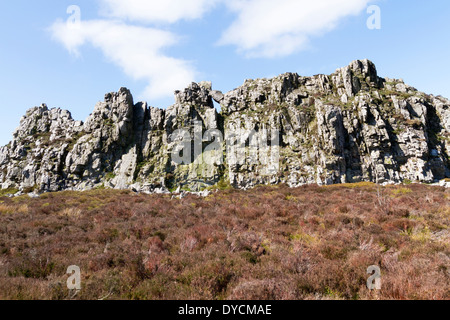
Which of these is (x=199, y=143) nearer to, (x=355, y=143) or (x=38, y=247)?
(x=355, y=143)

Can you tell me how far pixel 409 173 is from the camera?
45.5 m

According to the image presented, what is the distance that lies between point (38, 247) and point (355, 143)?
5494cm

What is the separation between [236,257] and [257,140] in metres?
47.0

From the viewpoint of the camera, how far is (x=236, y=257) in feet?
22.6

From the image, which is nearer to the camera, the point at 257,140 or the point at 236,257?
the point at 236,257

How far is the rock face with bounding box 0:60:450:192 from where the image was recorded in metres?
47.5

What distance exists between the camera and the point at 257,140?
2073 inches

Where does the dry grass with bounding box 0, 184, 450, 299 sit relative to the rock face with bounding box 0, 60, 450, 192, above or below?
below

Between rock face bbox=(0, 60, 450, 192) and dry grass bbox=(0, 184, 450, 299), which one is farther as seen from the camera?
rock face bbox=(0, 60, 450, 192)

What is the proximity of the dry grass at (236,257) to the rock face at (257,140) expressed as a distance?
37.6m

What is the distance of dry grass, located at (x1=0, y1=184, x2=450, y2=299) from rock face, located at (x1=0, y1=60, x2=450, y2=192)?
123 ft

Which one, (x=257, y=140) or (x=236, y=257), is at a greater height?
(x=257, y=140)

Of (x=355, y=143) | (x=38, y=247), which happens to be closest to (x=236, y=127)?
(x=355, y=143)

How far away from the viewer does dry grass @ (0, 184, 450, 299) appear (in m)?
5.14
